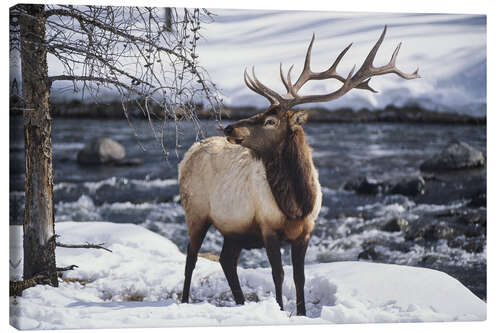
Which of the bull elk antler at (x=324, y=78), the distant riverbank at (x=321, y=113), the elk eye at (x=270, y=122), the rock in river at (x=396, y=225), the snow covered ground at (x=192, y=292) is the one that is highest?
the bull elk antler at (x=324, y=78)

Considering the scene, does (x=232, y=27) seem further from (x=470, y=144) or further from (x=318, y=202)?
(x=470, y=144)

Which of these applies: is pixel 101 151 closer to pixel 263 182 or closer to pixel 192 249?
pixel 192 249

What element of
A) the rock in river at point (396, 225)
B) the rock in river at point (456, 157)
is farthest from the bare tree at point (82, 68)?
the rock in river at point (456, 157)

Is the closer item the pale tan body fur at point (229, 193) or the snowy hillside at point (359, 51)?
the pale tan body fur at point (229, 193)

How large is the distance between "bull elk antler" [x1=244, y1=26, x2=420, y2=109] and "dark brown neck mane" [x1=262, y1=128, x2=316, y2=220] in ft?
0.78

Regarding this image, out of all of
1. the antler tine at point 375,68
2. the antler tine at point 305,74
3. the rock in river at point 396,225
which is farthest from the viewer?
the rock in river at point 396,225

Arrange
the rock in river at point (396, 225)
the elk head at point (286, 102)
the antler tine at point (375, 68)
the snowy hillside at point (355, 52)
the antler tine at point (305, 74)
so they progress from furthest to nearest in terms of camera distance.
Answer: the rock in river at point (396, 225), the snowy hillside at point (355, 52), the antler tine at point (305, 74), the antler tine at point (375, 68), the elk head at point (286, 102)

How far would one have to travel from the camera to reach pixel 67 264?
4.79 meters

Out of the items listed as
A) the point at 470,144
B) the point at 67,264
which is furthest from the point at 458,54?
the point at 67,264

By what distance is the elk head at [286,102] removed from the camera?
14.8 ft

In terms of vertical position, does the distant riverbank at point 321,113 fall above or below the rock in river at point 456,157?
above

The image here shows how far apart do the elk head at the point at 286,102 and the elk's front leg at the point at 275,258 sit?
55 cm

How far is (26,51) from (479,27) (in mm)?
3187

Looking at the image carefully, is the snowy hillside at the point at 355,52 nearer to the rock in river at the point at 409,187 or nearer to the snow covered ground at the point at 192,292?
the rock in river at the point at 409,187
